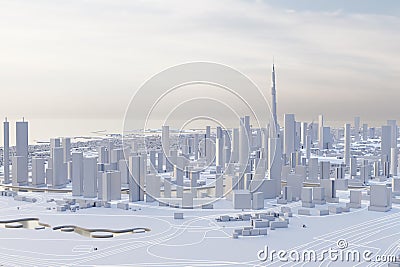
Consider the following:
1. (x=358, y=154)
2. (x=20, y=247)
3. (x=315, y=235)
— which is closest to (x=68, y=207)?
(x=20, y=247)

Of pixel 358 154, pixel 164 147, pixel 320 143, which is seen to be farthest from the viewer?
pixel 320 143

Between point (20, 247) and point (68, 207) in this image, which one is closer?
point (20, 247)

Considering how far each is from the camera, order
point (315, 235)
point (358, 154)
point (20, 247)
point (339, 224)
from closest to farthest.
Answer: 1. point (20, 247)
2. point (315, 235)
3. point (339, 224)
4. point (358, 154)

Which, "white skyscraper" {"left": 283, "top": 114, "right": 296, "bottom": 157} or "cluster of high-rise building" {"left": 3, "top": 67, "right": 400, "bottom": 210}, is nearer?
"cluster of high-rise building" {"left": 3, "top": 67, "right": 400, "bottom": 210}

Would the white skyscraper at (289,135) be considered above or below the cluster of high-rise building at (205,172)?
above

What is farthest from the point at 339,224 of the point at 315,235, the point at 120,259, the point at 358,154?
the point at 358,154

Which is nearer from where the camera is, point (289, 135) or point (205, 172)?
point (205, 172)

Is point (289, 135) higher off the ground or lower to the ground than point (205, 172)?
→ higher

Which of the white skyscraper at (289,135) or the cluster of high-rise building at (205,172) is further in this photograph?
the white skyscraper at (289,135)

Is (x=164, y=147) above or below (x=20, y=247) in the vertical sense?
above

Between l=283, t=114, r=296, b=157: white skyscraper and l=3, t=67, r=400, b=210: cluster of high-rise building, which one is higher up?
l=283, t=114, r=296, b=157: white skyscraper

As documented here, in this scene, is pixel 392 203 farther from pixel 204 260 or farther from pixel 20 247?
pixel 20 247
